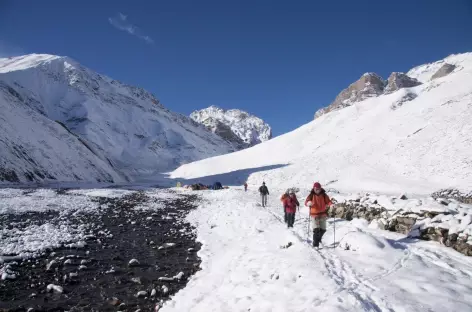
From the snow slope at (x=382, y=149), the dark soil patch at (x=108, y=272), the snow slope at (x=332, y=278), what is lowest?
the dark soil patch at (x=108, y=272)

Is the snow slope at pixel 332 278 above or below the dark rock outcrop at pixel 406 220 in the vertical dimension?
below

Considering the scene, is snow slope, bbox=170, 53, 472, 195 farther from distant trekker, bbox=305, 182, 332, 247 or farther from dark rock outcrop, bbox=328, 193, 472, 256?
distant trekker, bbox=305, 182, 332, 247

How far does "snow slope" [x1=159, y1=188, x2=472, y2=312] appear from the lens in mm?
6695

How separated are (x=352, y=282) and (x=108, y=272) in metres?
7.77

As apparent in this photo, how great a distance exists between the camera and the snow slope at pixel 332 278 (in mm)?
6695

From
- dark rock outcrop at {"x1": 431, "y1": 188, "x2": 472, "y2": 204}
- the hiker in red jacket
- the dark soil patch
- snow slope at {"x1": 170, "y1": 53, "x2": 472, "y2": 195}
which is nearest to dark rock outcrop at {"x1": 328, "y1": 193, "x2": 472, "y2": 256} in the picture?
the hiker in red jacket

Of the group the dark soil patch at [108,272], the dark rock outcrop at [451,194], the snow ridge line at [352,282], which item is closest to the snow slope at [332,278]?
the snow ridge line at [352,282]

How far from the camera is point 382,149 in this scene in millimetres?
56875

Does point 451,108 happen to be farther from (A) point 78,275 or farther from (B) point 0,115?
(B) point 0,115

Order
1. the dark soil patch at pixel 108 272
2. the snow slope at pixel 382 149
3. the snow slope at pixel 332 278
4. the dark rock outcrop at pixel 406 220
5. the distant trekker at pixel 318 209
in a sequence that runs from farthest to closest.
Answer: the snow slope at pixel 382 149
the distant trekker at pixel 318 209
the dark rock outcrop at pixel 406 220
the dark soil patch at pixel 108 272
the snow slope at pixel 332 278

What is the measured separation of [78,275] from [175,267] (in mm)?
3143

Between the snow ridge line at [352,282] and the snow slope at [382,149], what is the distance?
3317 centimetres

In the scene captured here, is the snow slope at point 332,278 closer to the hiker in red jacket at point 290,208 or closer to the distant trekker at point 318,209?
the distant trekker at point 318,209

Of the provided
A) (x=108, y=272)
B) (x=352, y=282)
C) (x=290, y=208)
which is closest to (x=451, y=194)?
(x=290, y=208)
